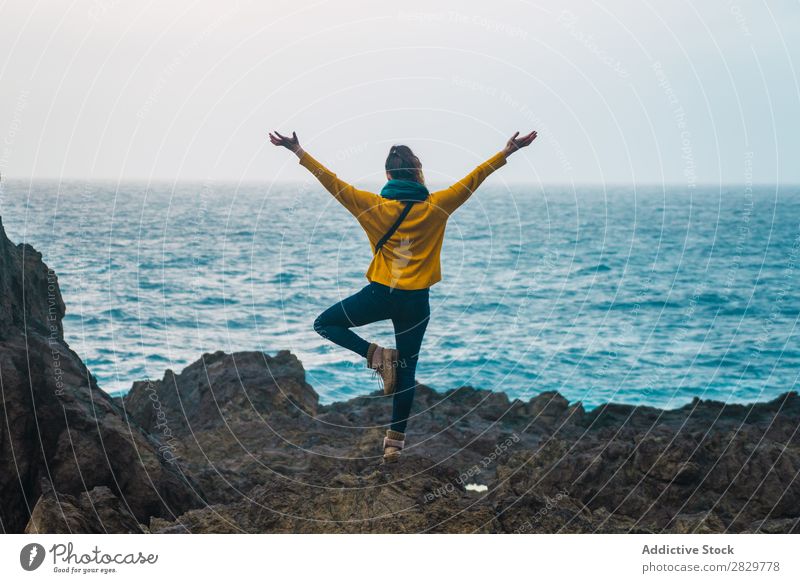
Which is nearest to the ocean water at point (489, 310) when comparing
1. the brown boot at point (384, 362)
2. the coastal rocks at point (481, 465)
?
the coastal rocks at point (481, 465)

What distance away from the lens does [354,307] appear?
30.3 ft

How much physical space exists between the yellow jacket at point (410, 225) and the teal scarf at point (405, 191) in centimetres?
6

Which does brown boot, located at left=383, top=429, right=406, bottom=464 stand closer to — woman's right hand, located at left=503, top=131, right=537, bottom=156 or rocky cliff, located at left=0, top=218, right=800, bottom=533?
rocky cliff, located at left=0, top=218, right=800, bottom=533

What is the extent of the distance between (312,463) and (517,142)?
12.8 ft

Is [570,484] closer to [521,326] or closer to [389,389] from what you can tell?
[389,389]

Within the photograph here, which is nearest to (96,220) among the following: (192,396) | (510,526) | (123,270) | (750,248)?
(123,270)

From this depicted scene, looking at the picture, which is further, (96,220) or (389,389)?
(96,220)

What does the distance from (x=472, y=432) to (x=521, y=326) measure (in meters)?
26.6

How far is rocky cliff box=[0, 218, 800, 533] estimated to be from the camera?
8.50 meters

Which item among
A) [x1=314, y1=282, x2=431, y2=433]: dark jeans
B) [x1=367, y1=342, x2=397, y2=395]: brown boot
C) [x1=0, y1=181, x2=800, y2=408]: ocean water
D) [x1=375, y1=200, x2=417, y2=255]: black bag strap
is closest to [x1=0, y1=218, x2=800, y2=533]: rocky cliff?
[x1=367, y1=342, x2=397, y2=395]: brown boot

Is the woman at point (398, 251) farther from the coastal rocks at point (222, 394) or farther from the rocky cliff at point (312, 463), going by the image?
the coastal rocks at point (222, 394)

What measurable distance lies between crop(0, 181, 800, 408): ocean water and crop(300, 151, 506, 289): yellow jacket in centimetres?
487

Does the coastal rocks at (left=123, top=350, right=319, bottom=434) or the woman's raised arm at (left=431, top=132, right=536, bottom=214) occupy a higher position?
the woman's raised arm at (left=431, top=132, right=536, bottom=214)

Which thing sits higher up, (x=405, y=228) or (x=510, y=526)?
(x=405, y=228)
